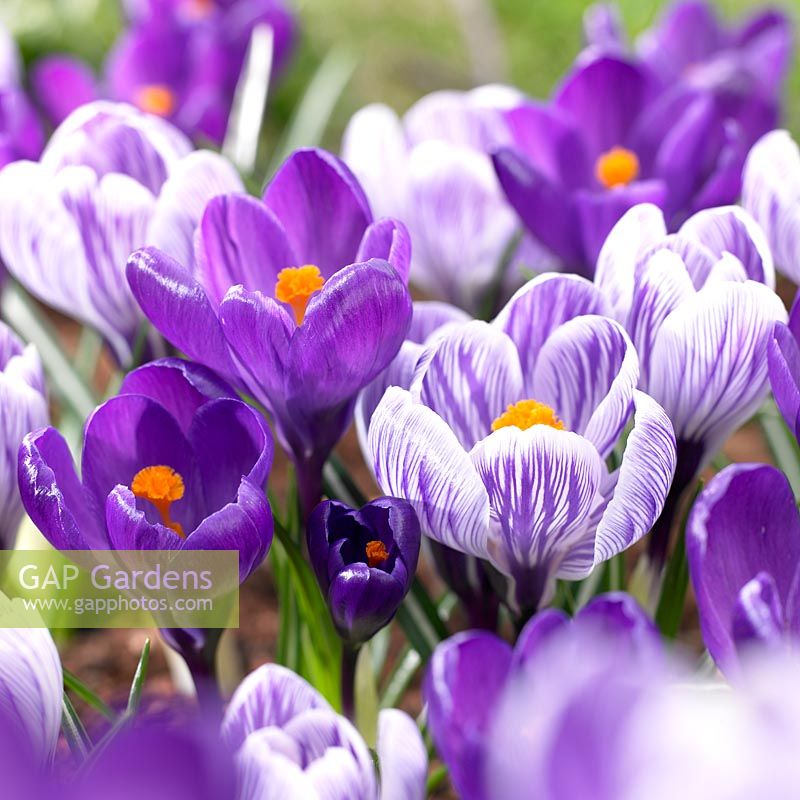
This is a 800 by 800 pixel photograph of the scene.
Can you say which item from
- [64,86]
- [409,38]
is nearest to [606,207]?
[64,86]

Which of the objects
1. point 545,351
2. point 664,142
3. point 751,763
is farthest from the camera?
point 664,142

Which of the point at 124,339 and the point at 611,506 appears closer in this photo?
the point at 611,506

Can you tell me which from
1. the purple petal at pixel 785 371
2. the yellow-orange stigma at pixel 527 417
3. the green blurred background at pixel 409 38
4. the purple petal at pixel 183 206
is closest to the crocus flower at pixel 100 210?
the purple petal at pixel 183 206

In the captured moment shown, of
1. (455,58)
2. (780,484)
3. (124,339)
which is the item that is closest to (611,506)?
(780,484)

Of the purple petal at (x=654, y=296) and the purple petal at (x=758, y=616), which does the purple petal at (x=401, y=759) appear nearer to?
the purple petal at (x=758, y=616)

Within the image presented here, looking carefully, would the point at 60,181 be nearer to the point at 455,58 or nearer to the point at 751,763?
the point at 751,763

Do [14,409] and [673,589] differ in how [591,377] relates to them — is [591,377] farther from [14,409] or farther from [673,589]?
[14,409]
